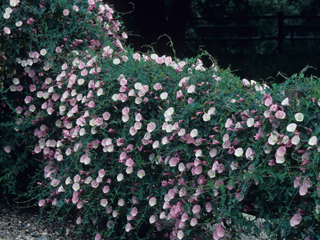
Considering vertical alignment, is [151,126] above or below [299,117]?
below

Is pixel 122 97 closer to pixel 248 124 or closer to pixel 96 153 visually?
pixel 96 153

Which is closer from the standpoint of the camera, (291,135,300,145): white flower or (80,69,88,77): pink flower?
(291,135,300,145): white flower

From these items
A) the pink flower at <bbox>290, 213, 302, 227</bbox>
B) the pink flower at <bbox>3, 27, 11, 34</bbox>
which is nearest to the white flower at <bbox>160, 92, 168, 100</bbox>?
the pink flower at <bbox>290, 213, 302, 227</bbox>

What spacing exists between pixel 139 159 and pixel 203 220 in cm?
57

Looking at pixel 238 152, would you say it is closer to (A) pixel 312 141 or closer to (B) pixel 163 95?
(A) pixel 312 141

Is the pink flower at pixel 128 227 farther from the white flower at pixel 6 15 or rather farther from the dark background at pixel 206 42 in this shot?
the dark background at pixel 206 42

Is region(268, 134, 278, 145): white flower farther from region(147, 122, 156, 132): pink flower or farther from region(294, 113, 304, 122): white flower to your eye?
region(147, 122, 156, 132): pink flower

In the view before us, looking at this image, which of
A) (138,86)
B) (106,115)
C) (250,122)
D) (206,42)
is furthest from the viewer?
(206,42)

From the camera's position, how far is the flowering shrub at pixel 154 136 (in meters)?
2.49

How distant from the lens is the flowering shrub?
2490 mm

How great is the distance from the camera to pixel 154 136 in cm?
306

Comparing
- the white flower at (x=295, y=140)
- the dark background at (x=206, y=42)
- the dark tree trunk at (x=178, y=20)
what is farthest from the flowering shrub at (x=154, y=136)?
the dark tree trunk at (x=178, y=20)

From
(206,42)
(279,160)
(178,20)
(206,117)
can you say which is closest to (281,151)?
(279,160)

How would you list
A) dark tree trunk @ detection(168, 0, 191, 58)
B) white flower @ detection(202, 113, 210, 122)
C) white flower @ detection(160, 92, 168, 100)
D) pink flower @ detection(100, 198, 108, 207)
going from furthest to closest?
dark tree trunk @ detection(168, 0, 191, 58) → pink flower @ detection(100, 198, 108, 207) → white flower @ detection(160, 92, 168, 100) → white flower @ detection(202, 113, 210, 122)
